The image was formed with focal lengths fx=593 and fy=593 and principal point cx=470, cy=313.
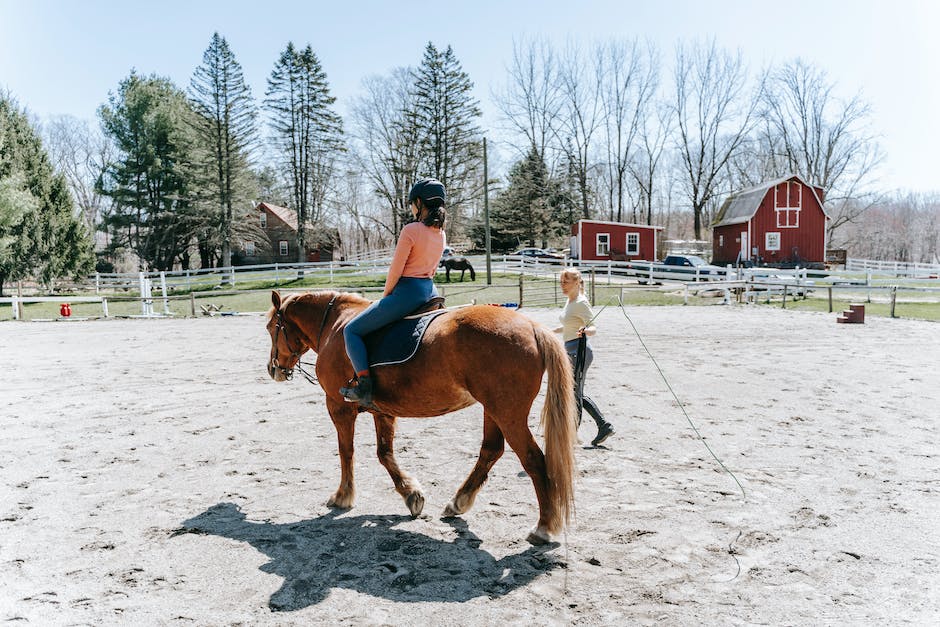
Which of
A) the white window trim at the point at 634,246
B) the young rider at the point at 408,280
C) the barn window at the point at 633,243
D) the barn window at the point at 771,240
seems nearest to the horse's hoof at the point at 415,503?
the young rider at the point at 408,280

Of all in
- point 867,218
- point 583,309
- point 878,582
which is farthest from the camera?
point 867,218

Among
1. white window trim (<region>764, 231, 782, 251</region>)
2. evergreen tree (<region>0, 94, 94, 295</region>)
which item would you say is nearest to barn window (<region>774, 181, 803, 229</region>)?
white window trim (<region>764, 231, 782, 251</region>)

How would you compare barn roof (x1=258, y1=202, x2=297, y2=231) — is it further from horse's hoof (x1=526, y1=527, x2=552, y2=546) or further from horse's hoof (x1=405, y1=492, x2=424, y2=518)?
horse's hoof (x1=526, y1=527, x2=552, y2=546)

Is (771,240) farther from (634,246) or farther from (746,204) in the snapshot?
(634,246)

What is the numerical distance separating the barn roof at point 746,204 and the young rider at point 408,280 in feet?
133

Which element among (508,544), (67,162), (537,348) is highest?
(67,162)

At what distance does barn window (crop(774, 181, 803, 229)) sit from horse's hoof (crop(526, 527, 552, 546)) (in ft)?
139

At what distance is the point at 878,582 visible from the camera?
138 inches

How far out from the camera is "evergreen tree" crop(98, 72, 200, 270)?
4475cm

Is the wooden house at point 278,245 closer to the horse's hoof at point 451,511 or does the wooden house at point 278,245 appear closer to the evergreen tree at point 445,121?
the evergreen tree at point 445,121

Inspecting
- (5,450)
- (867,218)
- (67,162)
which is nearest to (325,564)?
(5,450)

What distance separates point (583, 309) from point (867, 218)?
307ft

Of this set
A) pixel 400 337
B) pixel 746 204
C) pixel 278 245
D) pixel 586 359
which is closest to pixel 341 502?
pixel 400 337

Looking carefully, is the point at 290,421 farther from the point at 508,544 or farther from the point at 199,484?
the point at 508,544
